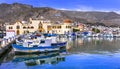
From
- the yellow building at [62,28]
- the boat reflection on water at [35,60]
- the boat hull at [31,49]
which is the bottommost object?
the boat reflection on water at [35,60]

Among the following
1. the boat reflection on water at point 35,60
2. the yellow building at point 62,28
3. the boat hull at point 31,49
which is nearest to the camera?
the boat reflection on water at point 35,60

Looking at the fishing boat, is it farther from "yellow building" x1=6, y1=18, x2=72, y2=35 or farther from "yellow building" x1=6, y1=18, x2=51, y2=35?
"yellow building" x1=6, y1=18, x2=72, y2=35

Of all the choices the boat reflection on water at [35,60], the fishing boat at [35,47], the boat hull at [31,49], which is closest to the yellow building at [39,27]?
the fishing boat at [35,47]

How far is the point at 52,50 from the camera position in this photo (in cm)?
4012

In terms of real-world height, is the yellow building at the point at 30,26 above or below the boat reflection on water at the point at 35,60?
above

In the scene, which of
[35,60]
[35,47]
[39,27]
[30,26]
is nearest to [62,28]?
[39,27]

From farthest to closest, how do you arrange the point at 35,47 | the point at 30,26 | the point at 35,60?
the point at 30,26, the point at 35,47, the point at 35,60

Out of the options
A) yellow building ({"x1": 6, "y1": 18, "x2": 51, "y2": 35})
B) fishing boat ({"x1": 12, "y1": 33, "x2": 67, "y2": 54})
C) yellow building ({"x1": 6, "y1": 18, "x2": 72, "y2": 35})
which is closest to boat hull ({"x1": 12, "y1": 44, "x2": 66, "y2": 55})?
fishing boat ({"x1": 12, "y1": 33, "x2": 67, "y2": 54})

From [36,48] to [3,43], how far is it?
573 centimetres

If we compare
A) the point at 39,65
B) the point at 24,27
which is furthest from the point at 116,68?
the point at 24,27

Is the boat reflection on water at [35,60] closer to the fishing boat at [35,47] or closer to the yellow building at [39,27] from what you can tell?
the fishing boat at [35,47]

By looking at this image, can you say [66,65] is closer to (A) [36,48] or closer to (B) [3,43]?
(A) [36,48]

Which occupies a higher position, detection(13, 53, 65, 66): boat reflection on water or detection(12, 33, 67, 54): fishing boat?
detection(12, 33, 67, 54): fishing boat

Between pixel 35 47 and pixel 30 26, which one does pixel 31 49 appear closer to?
pixel 35 47
